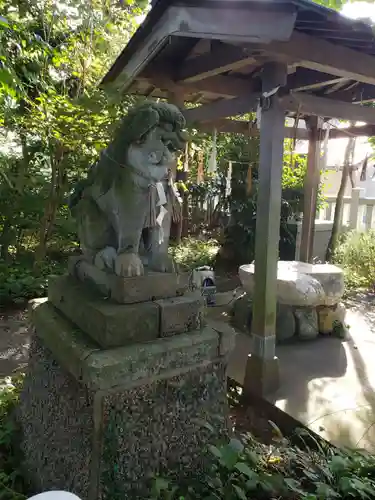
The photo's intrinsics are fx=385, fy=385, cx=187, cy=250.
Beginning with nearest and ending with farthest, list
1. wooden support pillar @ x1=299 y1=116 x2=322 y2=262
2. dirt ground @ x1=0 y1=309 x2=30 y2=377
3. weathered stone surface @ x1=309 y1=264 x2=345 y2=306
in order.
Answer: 1. dirt ground @ x1=0 y1=309 x2=30 y2=377
2. weathered stone surface @ x1=309 y1=264 x2=345 y2=306
3. wooden support pillar @ x1=299 y1=116 x2=322 y2=262

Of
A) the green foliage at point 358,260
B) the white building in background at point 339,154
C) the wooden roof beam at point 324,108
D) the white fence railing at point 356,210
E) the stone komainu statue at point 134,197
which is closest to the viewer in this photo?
the stone komainu statue at point 134,197

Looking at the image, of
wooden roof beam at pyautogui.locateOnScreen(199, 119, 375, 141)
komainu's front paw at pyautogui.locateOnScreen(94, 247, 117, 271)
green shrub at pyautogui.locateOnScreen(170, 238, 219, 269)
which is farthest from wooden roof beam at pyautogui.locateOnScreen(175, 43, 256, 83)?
green shrub at pyautogui.locateOnScreen(170, 238, 219, 269)

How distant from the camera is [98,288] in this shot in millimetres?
1827

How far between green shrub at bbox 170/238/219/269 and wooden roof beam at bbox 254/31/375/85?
14.8 feet

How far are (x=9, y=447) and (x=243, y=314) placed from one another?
9.07 feet

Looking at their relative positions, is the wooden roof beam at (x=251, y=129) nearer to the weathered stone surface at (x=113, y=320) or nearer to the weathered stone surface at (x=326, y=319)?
the weathered stone surface at (x=326, y=319)

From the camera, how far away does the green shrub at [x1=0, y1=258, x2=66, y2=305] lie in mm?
5286

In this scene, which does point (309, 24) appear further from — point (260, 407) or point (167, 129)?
point (260, 407)

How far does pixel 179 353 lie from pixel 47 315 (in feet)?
2.64

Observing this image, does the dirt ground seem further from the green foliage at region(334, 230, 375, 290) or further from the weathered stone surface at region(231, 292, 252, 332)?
the green foliage at region(334, 230, 375, 290)

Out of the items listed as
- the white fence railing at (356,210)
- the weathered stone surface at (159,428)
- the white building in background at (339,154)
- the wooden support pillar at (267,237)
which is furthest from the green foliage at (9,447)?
the white fence railing at (356,210)

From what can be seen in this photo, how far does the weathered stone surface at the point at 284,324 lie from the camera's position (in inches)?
158

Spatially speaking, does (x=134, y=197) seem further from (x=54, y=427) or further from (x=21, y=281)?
(x=21, y=281)

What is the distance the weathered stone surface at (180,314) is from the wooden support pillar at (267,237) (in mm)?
1278
